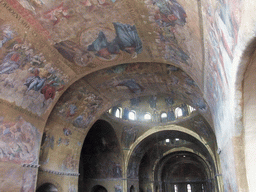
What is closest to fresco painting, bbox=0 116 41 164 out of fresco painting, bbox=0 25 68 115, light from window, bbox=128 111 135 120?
fresco painting, bbox=0 25 68 115

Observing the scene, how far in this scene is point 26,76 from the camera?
34.6 feet

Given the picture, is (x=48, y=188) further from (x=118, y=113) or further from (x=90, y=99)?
(x=118, y=113)

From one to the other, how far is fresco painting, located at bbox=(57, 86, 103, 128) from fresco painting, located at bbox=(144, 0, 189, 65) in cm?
625

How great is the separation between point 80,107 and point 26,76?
5070 millimetres

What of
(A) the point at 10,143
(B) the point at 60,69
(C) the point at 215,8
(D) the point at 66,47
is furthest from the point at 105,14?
(A) the point at 10,143

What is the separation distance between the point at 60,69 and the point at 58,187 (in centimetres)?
762

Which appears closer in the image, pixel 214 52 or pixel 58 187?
pixel 214 52

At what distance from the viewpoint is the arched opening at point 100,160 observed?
2348cm

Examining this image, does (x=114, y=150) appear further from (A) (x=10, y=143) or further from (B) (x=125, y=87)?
(A) (x=10, y=143)

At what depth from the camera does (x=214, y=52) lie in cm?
573

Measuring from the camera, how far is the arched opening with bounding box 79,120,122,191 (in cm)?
2348

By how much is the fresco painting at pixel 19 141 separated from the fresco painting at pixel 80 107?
249 cm

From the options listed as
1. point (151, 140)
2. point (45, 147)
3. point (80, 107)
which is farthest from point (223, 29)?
point (151, 140)

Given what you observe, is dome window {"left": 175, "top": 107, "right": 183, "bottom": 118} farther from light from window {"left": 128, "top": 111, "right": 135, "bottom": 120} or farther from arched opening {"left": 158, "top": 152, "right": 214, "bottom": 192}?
arched opening {"left": 158, "top": 152, "right": 214, "bottom": 192}
